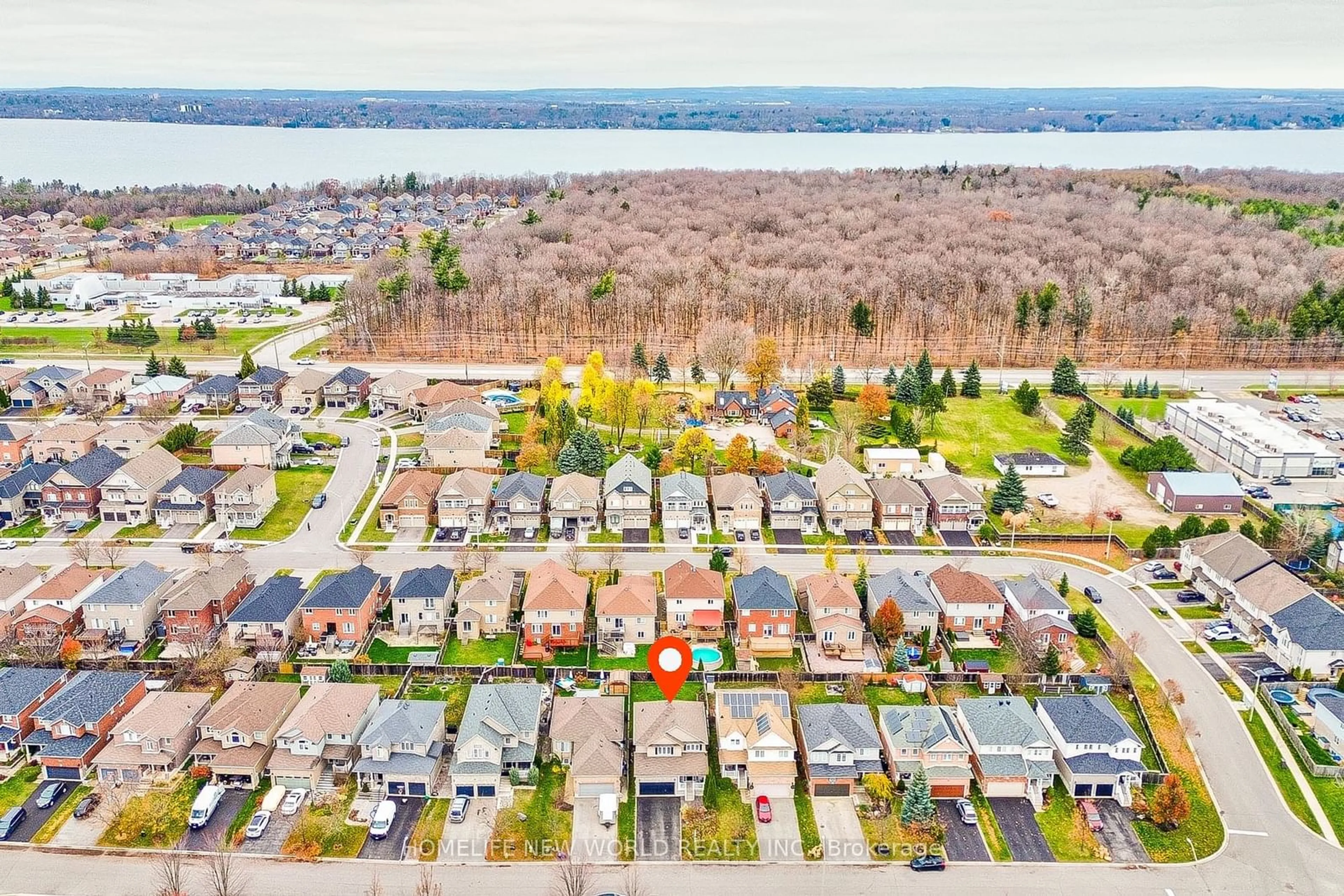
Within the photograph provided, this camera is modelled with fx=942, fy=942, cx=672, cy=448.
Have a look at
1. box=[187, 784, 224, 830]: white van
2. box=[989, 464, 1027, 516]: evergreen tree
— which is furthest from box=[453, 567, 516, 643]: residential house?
box=[989, 464, 1027, 516]: evergreen tree

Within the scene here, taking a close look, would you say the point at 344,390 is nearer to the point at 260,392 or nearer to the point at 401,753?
the point at 260,392

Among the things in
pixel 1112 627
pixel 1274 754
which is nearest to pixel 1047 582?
pixel 1112 627

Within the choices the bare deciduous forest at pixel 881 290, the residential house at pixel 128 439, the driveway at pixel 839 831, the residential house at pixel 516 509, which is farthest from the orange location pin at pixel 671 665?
the bare deciduous forest at pixel 881 290

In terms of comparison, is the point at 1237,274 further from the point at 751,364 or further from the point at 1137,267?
the point at 751,364

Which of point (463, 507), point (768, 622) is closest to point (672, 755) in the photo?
point (768, 622)

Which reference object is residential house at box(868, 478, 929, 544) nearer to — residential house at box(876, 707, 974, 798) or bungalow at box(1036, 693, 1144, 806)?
bungalow at box(1036, 693, 1144, 806)

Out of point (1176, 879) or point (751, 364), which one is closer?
point (1176, 879)
